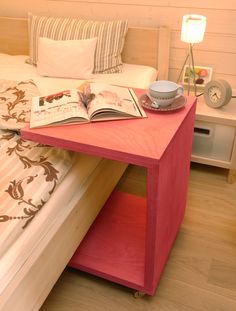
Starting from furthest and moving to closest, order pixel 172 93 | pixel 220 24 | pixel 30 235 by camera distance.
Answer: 1. pixel 220 24
2. pixel 172 93
3. pixel 30 235

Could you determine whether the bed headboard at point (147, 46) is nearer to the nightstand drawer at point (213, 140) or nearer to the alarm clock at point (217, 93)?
the alarm clock at point (217, 93)

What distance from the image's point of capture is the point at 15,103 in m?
1.29

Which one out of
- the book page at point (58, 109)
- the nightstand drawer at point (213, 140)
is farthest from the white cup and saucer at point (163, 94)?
the nightstand drawer at point (213, 140)

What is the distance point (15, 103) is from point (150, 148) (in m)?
0.64

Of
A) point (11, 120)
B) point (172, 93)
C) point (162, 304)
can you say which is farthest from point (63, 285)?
point (172, 93)

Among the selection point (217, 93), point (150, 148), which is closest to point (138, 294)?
point (150, 148)

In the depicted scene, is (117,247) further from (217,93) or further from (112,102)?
(217,93)

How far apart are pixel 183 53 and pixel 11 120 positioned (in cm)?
122

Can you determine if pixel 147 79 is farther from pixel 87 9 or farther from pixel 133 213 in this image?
pixel 133 213

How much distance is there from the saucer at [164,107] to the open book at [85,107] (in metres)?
0.02

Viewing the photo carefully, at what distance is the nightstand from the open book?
2.26 feet

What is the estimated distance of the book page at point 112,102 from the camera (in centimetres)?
106

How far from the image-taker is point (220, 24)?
6.03ft

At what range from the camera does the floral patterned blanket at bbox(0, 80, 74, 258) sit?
0.90 metres
